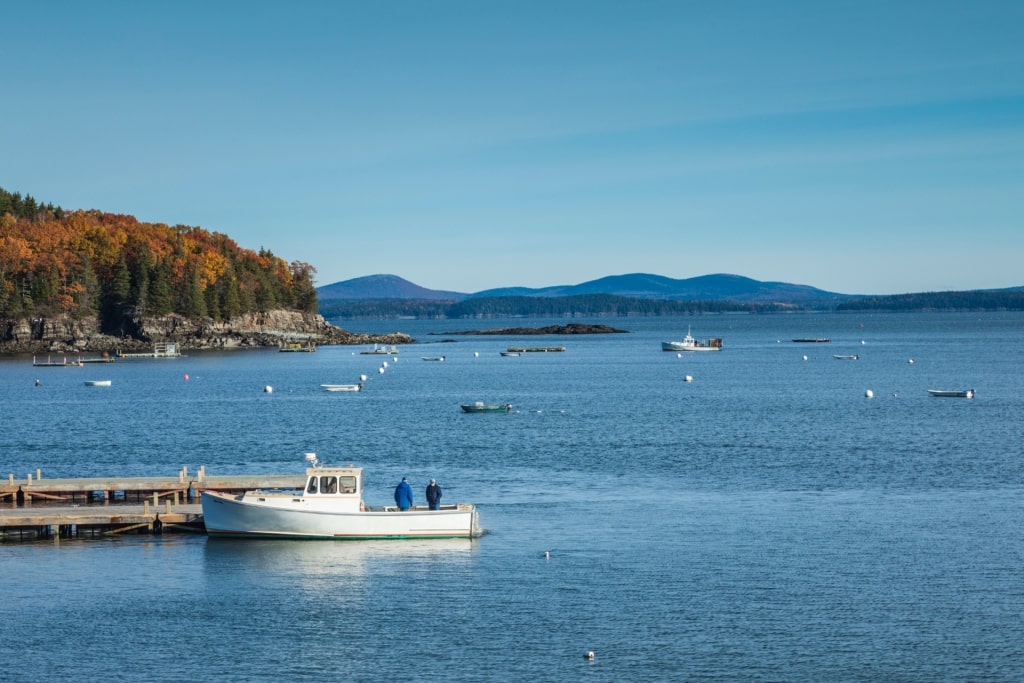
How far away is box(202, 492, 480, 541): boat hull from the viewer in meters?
46.8

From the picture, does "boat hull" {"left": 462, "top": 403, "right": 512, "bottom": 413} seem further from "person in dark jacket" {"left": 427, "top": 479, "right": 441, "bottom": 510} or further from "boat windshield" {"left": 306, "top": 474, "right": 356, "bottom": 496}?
"boat windshield" {"left": 306, "top": 474, "right": 356, "bottom": 496}

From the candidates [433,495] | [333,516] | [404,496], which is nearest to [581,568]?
[433,495]

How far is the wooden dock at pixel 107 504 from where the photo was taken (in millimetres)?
49219

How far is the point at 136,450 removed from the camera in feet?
254

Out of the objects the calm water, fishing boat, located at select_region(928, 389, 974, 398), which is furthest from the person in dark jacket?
fishing boat, located at select_region(928, 389, 974, 398)

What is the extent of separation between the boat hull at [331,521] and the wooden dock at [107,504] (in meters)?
2.81

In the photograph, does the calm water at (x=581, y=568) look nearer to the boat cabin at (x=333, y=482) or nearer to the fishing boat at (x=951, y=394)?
the boat cabin at (x=333, y=482)

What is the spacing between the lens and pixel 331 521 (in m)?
46.9

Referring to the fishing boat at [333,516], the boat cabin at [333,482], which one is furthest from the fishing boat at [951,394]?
the boat cabin at [333,482]

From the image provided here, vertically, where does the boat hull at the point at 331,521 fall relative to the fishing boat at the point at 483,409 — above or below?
below

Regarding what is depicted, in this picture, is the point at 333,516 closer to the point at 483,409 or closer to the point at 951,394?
the point at 483,409

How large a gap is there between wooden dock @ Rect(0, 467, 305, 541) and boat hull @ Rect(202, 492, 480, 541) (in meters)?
2.81

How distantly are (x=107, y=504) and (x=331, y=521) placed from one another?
14810 mm

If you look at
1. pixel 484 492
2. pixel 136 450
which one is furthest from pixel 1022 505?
pixel 136 450
